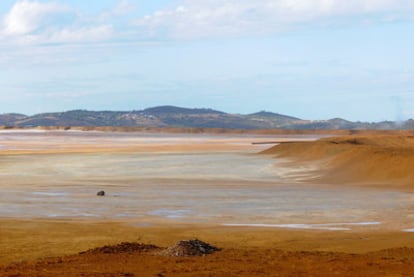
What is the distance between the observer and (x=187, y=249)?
16594mm

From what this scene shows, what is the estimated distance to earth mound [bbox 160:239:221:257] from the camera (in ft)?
54.3

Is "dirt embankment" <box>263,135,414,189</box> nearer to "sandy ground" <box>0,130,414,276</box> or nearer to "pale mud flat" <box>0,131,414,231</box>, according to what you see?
"pale mud flat" <box>0,131,414,231</box>

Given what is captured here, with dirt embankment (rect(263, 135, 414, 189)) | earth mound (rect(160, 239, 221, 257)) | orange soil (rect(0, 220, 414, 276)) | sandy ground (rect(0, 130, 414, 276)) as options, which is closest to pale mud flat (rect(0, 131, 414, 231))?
sandy ground (rect(0, 130, 414, 276))

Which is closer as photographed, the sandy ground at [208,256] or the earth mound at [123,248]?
the sandy ground at [208,256]

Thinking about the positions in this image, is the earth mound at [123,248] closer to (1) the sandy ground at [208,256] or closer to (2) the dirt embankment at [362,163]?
(1) the sandy ground at [208,256]

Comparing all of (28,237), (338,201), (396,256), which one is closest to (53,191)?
(338,201)

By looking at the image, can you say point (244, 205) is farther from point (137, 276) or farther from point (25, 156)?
point (25, 156)

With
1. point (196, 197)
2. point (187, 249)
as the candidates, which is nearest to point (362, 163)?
point (196, 197)

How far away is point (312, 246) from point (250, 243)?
138 cm

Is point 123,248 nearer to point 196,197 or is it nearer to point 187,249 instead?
point 187,249

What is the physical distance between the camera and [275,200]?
96.2 feet

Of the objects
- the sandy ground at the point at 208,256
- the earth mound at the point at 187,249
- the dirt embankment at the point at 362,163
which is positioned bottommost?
the sandy ground at the point at 208,256

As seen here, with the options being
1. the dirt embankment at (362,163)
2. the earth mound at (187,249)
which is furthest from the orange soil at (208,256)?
the dirt embankment at (362,163)

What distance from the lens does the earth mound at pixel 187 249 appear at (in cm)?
1655
